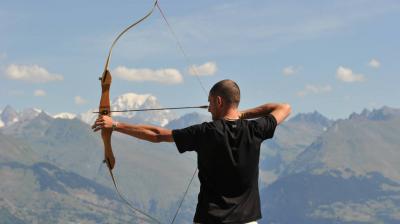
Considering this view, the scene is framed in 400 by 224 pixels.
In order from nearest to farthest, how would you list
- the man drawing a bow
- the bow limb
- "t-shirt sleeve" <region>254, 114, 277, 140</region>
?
1. the man drawing a bow
2. "t-shirt sleeve" <region>254, 114, 277, 140</region>
3. the bow limb

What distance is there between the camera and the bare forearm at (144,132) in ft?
21.4

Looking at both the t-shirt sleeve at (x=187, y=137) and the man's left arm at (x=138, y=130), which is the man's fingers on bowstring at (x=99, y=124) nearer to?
the man's left arm at (x=138, y=130)

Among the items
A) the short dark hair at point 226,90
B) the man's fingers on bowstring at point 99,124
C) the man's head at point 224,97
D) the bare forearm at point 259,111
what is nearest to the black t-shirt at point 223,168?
the man's head at point 224,97

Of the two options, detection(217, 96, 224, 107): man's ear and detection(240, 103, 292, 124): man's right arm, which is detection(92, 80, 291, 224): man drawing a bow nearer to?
detection(217, 96, 224, 107): man's ear

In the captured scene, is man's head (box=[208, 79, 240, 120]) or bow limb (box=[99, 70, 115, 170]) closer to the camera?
man's head (box=[208, 79, 240, 120])

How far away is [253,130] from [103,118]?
1.39m

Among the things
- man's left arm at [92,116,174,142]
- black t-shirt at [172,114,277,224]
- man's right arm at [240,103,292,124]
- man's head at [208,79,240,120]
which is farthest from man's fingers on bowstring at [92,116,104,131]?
man's right arm at [240,103,292,124]

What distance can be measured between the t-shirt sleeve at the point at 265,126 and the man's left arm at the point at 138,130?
0.87 metres

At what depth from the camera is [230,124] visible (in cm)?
672

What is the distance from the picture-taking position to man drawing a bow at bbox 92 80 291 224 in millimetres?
6551

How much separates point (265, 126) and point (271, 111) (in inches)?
22.2

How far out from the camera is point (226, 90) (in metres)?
6.52

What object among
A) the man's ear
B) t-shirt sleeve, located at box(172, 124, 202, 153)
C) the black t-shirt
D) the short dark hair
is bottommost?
the black t-shirt

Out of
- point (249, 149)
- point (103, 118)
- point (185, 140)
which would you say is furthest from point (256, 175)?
point (103, 118)
